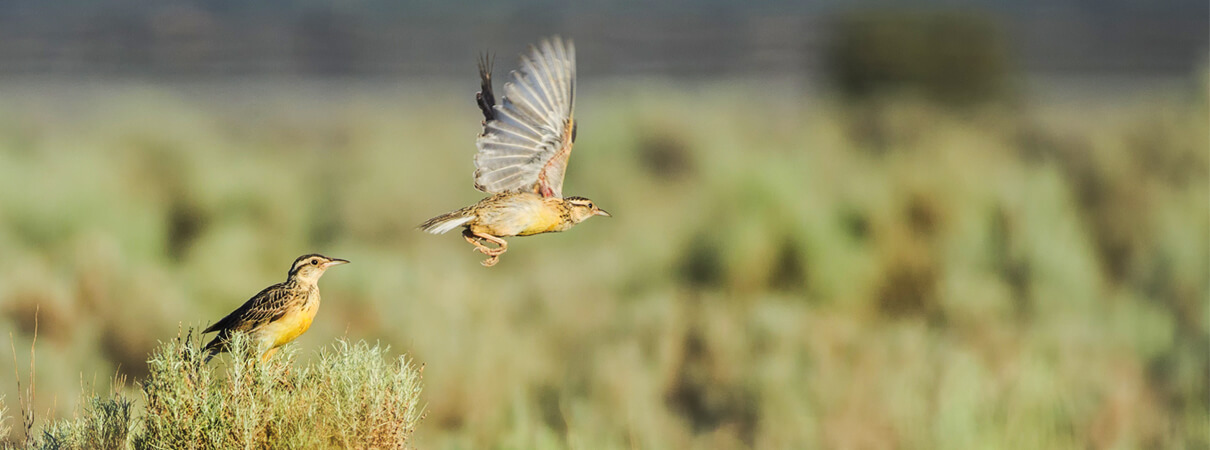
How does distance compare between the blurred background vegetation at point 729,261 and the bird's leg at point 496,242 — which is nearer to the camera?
the bird's leg at point 496,242

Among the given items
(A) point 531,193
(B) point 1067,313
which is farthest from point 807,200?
(A) point 531,193

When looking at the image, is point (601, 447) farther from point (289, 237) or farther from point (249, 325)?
point (289, 237)

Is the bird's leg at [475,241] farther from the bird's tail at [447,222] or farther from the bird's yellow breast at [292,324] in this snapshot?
the bird's yellow breast at [292,324]

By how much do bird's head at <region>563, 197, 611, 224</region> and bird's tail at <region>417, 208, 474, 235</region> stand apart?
0.11m

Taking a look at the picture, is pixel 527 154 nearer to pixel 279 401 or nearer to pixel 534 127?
pixel 534 127

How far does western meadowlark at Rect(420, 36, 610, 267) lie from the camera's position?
1.48m

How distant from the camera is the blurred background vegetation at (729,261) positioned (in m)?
5.54

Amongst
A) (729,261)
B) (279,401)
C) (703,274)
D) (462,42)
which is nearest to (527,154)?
(279,401)

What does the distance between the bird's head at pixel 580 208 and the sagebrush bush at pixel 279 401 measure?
515 mm

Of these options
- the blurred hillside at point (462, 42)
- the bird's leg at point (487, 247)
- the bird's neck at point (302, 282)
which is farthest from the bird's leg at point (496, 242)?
the blurred hillside at point (462, 42)

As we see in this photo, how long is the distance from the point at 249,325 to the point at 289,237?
20.4 feet

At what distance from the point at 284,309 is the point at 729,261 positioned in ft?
20.1

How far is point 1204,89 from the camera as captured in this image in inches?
368

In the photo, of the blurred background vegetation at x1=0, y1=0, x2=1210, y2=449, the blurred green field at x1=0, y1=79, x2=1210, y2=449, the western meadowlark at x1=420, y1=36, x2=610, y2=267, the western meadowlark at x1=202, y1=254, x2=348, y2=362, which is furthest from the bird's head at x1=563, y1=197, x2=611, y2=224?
the blurred green field at x1=0, y1=79, x2=1210, y2=449
